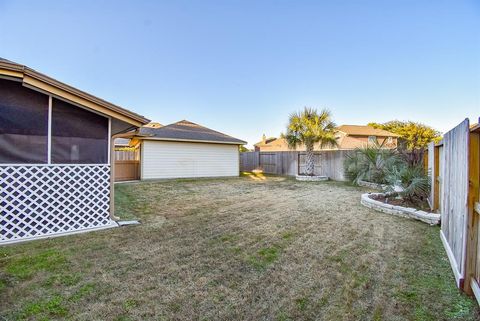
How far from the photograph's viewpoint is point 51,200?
178 inches

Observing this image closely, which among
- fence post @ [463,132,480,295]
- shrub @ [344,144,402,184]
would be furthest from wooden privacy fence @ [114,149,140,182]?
fence post @ [463,132,480,295]

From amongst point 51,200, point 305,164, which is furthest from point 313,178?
point 51,200

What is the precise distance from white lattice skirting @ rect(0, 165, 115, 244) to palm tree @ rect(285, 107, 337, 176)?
35.3ft

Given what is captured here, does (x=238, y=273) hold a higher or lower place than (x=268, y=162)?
lower

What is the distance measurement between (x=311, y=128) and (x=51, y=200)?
1188 cm

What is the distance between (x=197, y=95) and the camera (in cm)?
1619

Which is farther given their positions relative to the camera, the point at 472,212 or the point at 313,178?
the point at 313,178

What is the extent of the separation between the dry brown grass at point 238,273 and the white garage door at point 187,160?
870cm

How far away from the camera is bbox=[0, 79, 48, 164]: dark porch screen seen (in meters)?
4.12

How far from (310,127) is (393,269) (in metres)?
11.0

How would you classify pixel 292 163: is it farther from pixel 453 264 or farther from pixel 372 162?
pixel 453 264

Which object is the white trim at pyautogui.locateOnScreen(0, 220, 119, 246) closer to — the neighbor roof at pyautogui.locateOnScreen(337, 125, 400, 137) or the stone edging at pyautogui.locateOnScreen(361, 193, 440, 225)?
the stone edging at pyautogui.locateOnScreen(361, 193, 440, 225)

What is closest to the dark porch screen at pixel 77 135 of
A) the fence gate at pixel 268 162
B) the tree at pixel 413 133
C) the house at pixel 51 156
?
the house at pixel 51 156

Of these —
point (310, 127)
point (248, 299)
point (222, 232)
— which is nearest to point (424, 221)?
point (222, 232)
